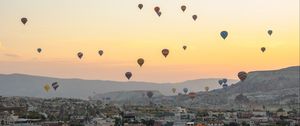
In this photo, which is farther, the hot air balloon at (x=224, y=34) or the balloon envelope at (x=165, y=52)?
the balloon envelope at (x=165, y=52)

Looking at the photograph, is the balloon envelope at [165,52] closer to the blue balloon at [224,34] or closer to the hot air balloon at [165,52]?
the hot air balloon at [165,52]

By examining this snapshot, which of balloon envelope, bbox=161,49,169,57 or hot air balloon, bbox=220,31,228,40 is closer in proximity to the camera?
hot air balloon, bbox=220,31,228,40

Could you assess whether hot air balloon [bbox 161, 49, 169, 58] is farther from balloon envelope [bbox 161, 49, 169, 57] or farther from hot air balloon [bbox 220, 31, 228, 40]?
hot air balloon [bbox 220, 31, 228, 40]

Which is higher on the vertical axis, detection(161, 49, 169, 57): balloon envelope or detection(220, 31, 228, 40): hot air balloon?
detection(220, 31, 228, 40): hot air balloon

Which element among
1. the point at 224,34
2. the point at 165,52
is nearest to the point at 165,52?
the point at 165,52

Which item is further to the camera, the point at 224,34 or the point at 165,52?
the point at 165,52

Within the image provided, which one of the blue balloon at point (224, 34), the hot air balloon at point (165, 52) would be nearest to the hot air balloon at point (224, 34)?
the blue balloon at point (224, 34)

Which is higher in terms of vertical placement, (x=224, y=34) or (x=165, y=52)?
(x=224, y=34)

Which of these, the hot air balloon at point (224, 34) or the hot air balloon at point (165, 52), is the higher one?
the hot air balloon at point (224, 34)

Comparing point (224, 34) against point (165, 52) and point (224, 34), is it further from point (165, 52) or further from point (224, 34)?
point (165, 52)

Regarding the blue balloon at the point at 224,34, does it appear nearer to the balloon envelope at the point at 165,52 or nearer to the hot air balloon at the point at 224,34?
the hot air balloon at the point at 224,34

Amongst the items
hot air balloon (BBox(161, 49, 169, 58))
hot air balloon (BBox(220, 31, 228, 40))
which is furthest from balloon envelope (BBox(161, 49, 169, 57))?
hot air balloon (BBox(220, 31, 228, 40))

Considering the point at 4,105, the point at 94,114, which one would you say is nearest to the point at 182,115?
the point at 94,114
